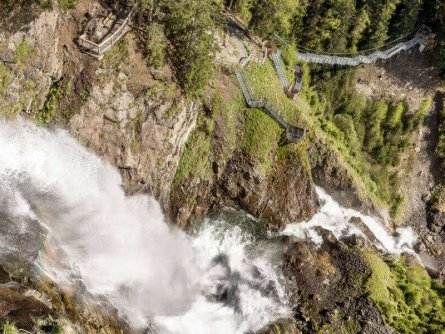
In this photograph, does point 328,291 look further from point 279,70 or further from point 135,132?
point 279,70

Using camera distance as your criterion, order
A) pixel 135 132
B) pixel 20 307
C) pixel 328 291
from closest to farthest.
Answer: pixel 20 307, pixel 135 132, pixel 328 291

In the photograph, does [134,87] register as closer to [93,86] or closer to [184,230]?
[93,86]

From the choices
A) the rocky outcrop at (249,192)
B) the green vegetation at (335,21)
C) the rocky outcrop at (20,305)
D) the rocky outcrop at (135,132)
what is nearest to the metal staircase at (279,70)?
the green vegetation at (335,21)

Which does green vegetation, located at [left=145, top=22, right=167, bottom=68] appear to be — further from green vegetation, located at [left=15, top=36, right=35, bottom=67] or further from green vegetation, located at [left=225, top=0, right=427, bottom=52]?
green vegetation, located at [left=225, top=0, right=427, bottom=52]

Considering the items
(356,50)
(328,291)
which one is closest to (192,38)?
(328,291)

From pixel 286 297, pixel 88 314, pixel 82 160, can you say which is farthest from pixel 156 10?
pixel 286 297

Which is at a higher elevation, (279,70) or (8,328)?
(279,70)

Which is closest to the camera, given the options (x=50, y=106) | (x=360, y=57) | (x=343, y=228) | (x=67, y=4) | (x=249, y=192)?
(x=50, y=106)
